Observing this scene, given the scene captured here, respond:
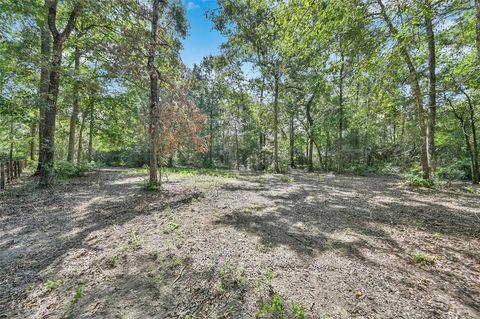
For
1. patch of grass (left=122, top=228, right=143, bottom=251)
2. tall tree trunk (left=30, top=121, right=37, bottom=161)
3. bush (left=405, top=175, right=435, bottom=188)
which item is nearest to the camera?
patch of grass (left=122, top=228, right=143, bottom=251)

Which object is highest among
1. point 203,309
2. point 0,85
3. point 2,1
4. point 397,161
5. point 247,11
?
point 247,11

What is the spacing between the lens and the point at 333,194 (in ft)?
23.1

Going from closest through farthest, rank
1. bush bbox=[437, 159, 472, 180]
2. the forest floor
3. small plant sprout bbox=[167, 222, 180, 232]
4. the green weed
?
the forest floor, small plant sprout bbox=[167, 222, 180, 232], the green weed, bush bbox=[437, 159, 472, 180]

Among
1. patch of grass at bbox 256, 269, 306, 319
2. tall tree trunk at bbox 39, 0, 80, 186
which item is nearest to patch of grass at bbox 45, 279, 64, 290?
patch of grass at bbox 256, 269, 306, 319

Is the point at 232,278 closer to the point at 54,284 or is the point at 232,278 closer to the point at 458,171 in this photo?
the point at 54,284

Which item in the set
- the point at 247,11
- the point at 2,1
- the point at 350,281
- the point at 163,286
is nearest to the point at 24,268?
the point at 163,286

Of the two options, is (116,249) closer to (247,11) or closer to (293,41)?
(293,41)

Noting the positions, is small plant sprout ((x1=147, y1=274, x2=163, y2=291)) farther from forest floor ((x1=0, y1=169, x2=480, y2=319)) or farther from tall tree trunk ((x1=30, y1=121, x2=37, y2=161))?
tall tree trunk ((x1=30, y1=121, x2=37, y2=161))

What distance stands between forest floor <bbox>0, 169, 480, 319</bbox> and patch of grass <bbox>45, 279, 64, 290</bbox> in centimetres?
2

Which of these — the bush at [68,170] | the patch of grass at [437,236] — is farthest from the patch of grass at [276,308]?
the bush at [68,170]

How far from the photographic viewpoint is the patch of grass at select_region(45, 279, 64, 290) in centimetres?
259

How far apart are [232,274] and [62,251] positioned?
103 inches

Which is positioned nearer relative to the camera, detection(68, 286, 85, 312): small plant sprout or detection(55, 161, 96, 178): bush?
detection(68, 286, 85, 312): small plant sprout

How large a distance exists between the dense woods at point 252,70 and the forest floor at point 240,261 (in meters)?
2.51
